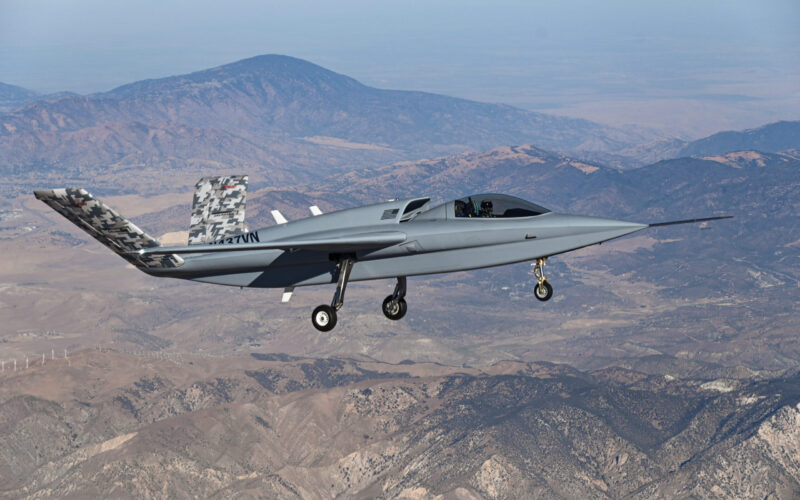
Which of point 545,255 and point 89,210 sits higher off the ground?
point 89,210

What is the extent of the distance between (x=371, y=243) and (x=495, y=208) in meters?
5.96

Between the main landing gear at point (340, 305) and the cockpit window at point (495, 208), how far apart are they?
4.64 meters

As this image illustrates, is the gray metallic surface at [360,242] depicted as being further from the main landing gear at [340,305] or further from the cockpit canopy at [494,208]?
the main landing gear at [340,305]

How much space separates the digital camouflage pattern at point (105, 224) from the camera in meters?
43.6

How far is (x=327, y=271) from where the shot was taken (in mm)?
45406

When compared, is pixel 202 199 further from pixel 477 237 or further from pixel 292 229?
pixel 477 237

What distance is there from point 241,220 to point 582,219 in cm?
1940

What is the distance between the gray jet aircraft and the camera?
41688mm

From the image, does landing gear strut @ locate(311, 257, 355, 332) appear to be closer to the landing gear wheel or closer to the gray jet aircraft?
the gray jet aircraft

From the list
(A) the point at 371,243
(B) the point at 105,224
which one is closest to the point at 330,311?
(A) the point at 371,243

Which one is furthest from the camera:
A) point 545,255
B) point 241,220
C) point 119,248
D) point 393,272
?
point 241,220

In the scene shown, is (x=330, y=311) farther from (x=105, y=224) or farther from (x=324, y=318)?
(x=105, y=224)

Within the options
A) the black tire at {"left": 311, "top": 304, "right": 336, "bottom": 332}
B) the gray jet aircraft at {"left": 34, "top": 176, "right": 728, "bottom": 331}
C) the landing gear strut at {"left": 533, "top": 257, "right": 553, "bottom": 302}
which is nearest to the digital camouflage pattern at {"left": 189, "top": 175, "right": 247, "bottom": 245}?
the gray jet aircraft at {"left": 34, "top": 176, "right": 728, "bottom": 331}

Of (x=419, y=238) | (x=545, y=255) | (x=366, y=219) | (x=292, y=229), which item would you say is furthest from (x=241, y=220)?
(x=545, y=255)
